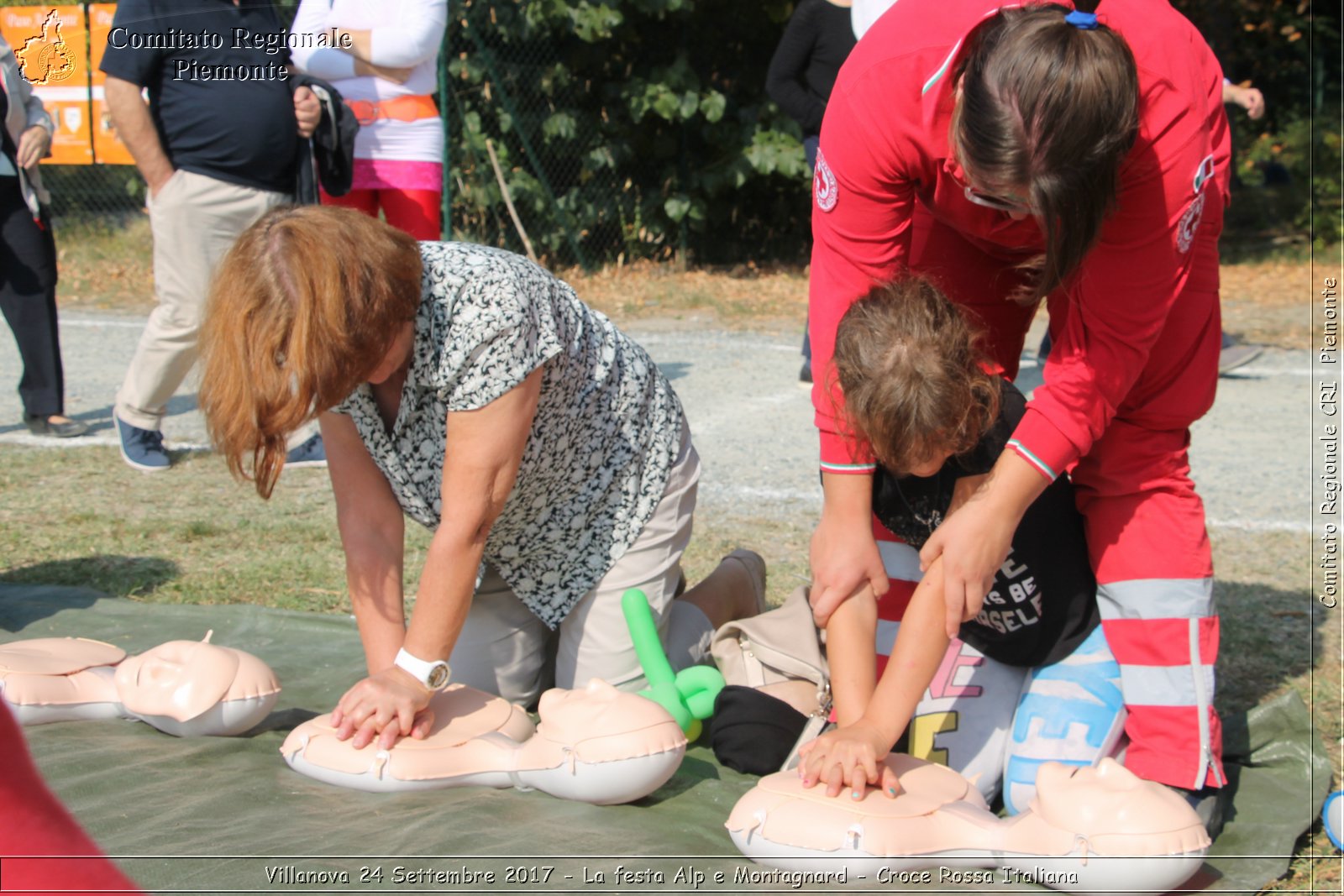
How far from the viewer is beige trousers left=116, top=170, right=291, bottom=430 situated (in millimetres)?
4176

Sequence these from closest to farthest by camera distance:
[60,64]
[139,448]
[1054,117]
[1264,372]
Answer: [1054,117]
[139,448]
[60,64]
[1264,372]

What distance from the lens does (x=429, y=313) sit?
2.14m

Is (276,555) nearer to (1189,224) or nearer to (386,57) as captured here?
(386,57)

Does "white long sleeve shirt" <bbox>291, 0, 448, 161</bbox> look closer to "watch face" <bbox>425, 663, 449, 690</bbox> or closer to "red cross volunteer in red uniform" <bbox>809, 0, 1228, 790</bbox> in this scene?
"red cross volunteer in red uniform" <bbox>809, 0, 1228, 790</bbox>

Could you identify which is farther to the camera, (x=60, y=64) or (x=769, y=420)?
(x=60, y=64)

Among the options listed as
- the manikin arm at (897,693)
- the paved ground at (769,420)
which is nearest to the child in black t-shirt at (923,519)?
the manikin arm at (897,693)

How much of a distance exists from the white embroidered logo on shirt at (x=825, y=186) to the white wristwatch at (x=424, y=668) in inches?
39.6

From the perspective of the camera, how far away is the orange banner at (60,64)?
18.5ft

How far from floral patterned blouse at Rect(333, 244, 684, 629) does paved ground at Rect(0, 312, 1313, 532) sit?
151cm

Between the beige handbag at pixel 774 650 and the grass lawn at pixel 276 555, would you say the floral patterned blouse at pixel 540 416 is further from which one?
the grass lawn at pixel 276 555

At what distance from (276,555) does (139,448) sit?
3.85 feet

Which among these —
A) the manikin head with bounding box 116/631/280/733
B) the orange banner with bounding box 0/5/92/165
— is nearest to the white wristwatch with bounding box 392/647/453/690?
the manikin head with bounding box 116/631/280/733

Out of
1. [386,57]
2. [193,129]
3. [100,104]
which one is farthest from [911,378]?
Result: [100,104]

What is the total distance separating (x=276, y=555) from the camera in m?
3.63
